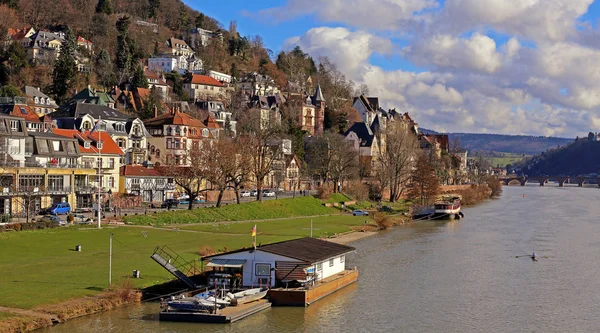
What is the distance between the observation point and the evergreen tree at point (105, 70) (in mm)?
127812

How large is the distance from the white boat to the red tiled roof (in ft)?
155

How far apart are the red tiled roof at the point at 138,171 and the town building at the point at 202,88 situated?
56.3 m

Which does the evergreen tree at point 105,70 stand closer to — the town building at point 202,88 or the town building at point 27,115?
the town building at point 202,88

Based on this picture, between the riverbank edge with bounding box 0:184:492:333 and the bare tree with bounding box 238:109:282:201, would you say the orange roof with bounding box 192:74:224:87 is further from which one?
the riverbank edge with bounding box 0:184:492:333

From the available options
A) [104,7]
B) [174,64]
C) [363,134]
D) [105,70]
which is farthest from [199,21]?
[363,134]

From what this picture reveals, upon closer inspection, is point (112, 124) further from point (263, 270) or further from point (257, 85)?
point (257, 85)

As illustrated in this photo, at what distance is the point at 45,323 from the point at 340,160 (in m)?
77.7

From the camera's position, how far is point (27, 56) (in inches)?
4857

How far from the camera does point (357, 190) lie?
352ft

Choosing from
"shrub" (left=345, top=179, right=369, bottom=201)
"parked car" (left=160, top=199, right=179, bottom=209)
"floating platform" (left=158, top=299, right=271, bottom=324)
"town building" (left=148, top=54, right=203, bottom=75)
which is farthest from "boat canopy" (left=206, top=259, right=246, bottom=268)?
"town building" (left=148, top=54, right=203, bottom=75)

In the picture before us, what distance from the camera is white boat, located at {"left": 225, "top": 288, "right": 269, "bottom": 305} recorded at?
35.7 meters

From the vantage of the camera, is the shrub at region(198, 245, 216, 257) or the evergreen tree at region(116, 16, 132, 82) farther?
the evergreen tree at region(116, 16, 132, 82)

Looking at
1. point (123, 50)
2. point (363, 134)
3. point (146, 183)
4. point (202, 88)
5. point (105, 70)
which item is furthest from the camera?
point (202, 88)

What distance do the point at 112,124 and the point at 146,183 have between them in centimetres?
1314
